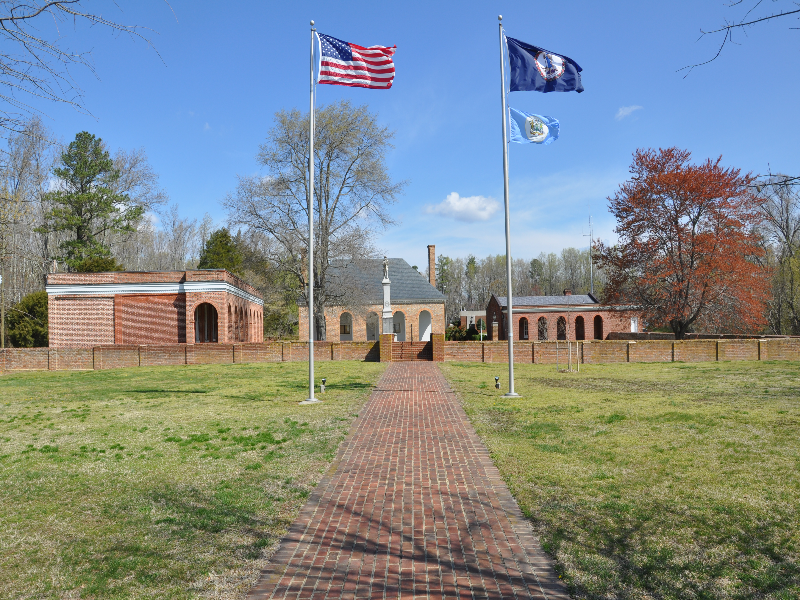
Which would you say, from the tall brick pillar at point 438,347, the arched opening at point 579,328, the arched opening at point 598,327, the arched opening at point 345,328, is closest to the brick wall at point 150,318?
the tall brick pillar at point 438,347

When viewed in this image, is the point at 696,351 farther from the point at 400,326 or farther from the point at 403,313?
the point at 400,326

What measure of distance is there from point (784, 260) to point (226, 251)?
4796 centimetres

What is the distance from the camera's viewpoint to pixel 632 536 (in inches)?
197

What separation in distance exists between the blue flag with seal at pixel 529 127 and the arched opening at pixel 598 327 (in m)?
37.6

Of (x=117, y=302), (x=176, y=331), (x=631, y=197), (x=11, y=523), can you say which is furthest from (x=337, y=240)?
(x=11, y=523)

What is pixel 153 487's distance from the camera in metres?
6.71

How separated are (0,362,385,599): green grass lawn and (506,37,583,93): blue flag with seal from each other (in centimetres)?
900

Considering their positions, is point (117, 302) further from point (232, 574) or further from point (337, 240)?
point (232, 574)

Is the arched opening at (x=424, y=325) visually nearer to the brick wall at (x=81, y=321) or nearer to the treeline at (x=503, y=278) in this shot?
the brick wall at (x=81, y=321)

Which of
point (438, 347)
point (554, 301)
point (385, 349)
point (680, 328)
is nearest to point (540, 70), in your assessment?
point (438, 347)

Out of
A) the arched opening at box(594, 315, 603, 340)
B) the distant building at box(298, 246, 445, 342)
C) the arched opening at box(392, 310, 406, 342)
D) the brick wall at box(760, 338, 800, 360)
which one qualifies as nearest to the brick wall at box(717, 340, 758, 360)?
the brick wall at box(760, 338, 800, 360)

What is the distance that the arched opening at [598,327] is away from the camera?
48.6m

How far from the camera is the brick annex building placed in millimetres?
32656

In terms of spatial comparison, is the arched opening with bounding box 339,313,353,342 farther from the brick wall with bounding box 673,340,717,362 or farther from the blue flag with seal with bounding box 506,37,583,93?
the blue flag with seal with bounding box 506,37,583,93
